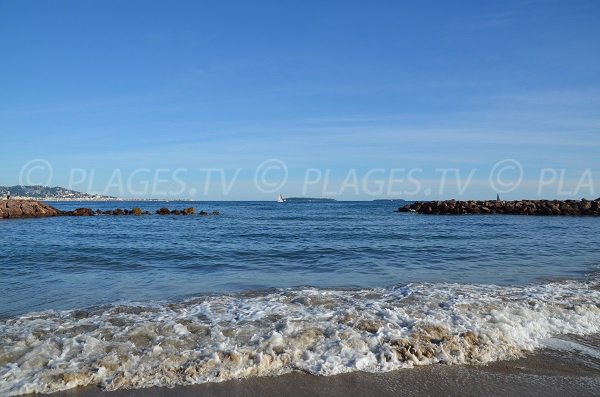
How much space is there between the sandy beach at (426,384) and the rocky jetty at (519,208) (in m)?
44.9

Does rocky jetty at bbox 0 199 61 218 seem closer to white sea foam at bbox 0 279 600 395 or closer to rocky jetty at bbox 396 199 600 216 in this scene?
white sea foam at bbox 0 279 600 395

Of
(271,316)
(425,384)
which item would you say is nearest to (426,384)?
(425,384)

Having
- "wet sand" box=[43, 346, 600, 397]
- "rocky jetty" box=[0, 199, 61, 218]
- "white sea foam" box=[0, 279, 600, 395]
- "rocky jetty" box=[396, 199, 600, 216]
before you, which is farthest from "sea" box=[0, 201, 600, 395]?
"rocky jetty" box=[396, 199, 600, 216]

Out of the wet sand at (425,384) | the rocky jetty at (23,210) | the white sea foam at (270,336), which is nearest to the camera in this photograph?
the wet sand at (425,384)

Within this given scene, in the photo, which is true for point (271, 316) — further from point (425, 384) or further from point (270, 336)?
point (425, 384)

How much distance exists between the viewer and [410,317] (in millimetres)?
6562

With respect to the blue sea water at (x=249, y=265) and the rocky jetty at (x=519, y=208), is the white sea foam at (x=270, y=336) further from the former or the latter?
the rocky jetty at (x=519, y=208)

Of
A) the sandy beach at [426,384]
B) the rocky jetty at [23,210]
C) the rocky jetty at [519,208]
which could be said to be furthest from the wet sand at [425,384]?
the rocky jetty at [519,208]

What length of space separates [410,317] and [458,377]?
1795 mm

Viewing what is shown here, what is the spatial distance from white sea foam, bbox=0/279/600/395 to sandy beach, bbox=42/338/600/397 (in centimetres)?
17

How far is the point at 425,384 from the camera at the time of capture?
4.61 metres

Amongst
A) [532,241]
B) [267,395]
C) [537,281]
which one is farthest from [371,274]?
[532,241]

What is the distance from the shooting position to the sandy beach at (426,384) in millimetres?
4426

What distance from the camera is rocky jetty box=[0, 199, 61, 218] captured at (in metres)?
40.9
